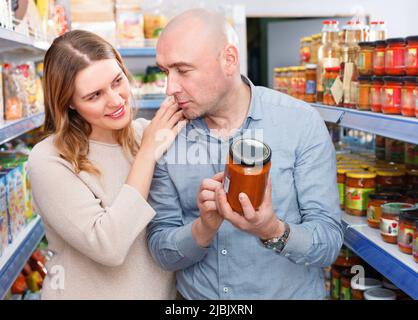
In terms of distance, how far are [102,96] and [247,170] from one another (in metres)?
0.65

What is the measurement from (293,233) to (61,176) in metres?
0.68

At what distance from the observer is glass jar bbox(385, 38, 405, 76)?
209 cm

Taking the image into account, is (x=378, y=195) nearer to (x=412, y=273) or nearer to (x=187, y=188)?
(x=412, y=273)

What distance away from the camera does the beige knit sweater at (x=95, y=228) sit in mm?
1693

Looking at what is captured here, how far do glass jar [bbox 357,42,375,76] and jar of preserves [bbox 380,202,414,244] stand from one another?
55cm

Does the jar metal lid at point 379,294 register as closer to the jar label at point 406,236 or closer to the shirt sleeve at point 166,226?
the jar label at point 406,236

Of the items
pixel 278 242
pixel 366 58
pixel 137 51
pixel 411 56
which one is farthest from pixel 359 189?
pixel 137 51

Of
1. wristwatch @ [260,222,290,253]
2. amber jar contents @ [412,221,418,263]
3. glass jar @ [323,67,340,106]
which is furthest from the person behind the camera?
glass jar @ [323,67,340,106]

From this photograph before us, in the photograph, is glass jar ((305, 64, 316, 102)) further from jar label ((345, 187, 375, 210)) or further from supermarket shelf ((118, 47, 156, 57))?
supermarket shelf ((118, 47, 156, 57))

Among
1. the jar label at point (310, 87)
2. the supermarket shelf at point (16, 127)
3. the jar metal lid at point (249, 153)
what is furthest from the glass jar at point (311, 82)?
the jar metal lid at point (249, 153)

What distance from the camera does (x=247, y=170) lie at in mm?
1368

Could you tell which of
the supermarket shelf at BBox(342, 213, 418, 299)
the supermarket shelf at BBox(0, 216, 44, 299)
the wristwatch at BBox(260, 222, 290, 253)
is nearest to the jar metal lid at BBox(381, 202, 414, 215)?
the supermarket shelf at BBox(342, 213, 418, 299)

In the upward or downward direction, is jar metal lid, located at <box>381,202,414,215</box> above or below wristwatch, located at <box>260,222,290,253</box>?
below

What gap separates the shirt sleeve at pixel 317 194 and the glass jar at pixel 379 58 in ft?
1.85
